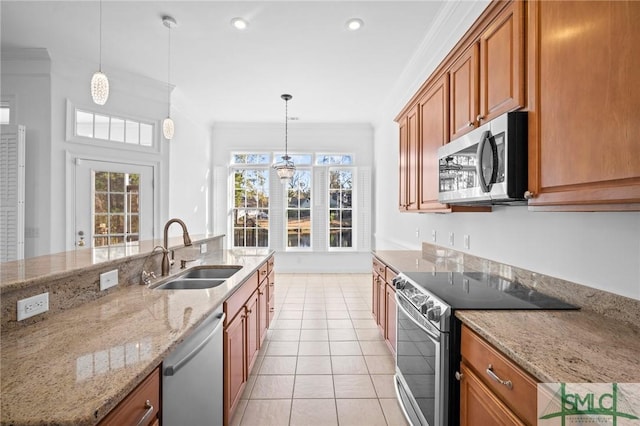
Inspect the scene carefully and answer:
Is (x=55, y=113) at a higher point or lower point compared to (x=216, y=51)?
lower

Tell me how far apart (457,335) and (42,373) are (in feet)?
5.04

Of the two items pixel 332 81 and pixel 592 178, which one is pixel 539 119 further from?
pixel 332 81

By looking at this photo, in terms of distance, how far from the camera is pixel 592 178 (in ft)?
3.48

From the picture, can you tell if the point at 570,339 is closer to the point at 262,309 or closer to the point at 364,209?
the point at 262,309

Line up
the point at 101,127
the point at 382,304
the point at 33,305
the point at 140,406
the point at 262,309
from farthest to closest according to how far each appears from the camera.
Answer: the point at 101,127 → the point at 382,304 → the point at 262,309 → the point at 33,305 → the point at 140,406

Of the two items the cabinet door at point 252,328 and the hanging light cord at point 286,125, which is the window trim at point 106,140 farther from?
the cabinet door at point 252,328

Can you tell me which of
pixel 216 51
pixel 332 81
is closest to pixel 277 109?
pixel 332 81

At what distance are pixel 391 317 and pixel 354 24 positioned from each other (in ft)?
9.41

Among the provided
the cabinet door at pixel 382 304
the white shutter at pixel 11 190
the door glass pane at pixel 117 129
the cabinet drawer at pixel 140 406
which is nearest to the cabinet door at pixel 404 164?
the cabinet door at pixel 382 304

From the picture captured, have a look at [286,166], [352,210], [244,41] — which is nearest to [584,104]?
[244,41]

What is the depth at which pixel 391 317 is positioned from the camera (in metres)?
2.73

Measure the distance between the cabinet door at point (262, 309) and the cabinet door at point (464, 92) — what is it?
6.83 ft

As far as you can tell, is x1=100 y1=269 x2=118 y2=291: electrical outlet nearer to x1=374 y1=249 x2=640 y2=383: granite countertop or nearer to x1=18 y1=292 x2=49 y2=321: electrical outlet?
x1=18 y1=292 x2=49 y2=321: electrical outlet

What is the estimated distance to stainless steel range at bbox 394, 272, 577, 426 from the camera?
146 cm
